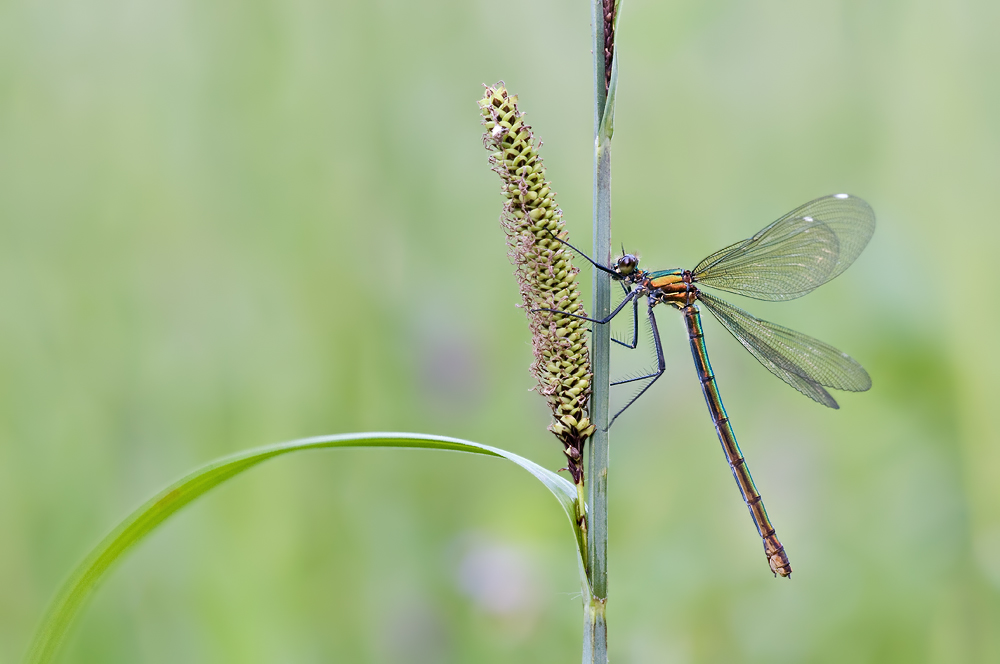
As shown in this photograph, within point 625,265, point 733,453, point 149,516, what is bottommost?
point 149,516

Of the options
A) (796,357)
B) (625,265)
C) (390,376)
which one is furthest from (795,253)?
(390,376)

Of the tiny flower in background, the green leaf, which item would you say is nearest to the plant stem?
the tiny flower in background

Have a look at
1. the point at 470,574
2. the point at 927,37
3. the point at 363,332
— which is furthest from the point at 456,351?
the point at 927,37

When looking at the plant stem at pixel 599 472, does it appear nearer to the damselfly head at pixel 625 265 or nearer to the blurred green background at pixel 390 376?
the damselfly head at pixel 625 265

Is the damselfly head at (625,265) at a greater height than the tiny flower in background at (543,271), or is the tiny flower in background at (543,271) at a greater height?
the damselfly head at (625,265)

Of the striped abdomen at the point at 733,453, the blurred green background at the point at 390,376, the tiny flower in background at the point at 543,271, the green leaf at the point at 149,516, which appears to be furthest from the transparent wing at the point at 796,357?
the green leaf at the point at 149,516

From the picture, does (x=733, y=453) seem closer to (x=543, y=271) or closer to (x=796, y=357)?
(x=796, y=357)

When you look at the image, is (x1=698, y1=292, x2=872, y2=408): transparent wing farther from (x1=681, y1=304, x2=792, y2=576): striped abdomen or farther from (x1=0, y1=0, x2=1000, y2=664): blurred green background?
(x1=0, y1=0, x2=1000, y2=664): blurred green background
